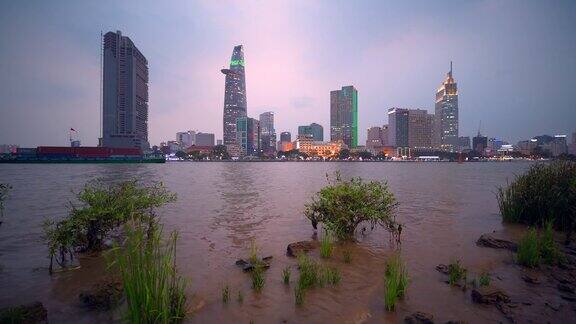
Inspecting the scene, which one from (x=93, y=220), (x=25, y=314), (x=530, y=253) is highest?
(x=93, y=220)

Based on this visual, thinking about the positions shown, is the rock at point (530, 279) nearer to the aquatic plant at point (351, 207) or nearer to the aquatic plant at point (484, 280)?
the aquatic plant at point (484, 280)

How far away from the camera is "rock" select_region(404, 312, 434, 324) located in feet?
19.9

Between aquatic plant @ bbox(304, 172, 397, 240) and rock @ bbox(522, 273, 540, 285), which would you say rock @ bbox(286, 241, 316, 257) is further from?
rock @ bbox(522, 273, 540, 285)

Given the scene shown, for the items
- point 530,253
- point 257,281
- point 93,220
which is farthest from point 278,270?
point 530,253

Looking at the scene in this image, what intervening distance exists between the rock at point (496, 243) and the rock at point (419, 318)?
6970mm

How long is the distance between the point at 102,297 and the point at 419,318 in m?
6.73

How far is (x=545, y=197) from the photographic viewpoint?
42.9 feet

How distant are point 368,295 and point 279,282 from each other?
2295 mm

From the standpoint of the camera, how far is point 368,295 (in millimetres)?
7492

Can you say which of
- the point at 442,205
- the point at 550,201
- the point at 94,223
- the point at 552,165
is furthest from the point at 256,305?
the point at 442,205

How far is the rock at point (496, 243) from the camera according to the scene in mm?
11133

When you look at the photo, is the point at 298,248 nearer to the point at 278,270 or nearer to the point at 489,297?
the point at 278,270

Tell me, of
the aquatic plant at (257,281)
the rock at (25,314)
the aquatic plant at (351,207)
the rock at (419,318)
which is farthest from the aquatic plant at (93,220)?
the rock at (419,318)

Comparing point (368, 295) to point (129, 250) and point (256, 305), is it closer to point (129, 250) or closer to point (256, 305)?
point (256, 305)
